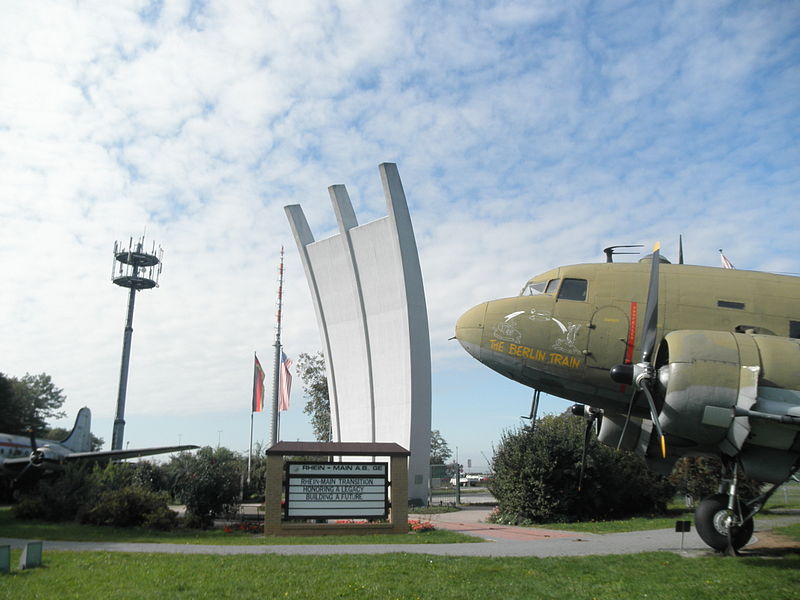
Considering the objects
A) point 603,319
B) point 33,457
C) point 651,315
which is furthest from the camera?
point 33,457

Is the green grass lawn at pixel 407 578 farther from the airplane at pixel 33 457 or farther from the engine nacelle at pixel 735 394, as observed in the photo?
the airplane at pixel 33 457

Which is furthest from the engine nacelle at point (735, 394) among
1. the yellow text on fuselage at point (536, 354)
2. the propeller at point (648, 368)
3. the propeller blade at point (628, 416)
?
the yellow text on fuselage at point (536, 354)

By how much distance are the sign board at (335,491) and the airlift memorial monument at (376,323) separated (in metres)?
10.1

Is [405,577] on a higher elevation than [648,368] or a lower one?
lower

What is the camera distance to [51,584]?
10148mm

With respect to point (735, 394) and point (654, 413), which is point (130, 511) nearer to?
point (654, 413)

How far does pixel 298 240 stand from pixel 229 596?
34.0 m

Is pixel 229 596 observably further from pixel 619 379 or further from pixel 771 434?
pixel 771 434

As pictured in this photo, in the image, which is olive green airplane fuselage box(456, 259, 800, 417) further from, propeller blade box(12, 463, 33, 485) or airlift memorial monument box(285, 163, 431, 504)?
propeller blade box(12, 463, 33, 485)

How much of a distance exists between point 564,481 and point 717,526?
12.2 metres

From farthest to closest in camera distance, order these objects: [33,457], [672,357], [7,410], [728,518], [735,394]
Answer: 1. [7,410]
2. [33,457]
3. [728,518]
4. [672,357]
5. [735,394]

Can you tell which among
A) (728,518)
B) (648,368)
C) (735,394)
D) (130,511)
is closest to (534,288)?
(648,368)

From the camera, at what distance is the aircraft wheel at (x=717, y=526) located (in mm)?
11877

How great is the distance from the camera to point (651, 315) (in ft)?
40.2
